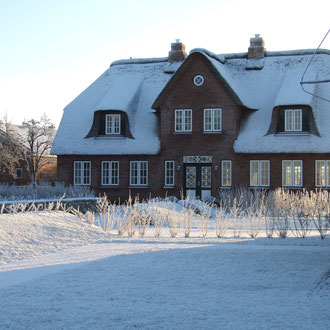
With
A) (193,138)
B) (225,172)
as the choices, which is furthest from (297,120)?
(193,138)

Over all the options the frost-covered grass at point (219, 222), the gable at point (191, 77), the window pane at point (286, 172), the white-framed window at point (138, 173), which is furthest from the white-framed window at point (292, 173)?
the white-framed window at point (138, 173)

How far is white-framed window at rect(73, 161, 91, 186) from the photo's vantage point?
32.9 m

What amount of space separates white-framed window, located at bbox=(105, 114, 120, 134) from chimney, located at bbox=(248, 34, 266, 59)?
8.79 meters

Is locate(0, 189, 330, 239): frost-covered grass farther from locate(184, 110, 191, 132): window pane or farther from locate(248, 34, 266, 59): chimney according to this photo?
locate(248, 34, 266, 59): chimney

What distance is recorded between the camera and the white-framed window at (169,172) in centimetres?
3142

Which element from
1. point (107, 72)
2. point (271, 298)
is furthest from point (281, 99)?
point (271, 298)

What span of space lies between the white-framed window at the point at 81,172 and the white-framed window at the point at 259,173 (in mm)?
9231

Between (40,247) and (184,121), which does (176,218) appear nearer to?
(40,247)

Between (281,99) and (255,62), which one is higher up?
(255,62)

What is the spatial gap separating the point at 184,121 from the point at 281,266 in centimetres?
2051

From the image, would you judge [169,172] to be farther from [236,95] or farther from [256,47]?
[256,47]

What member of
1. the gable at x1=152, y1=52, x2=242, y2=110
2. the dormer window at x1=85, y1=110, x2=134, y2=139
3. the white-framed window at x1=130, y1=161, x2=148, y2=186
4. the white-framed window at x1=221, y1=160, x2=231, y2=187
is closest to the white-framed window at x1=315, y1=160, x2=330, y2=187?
the white-framed window at x1=221, y1=160, x2=231, y2=187

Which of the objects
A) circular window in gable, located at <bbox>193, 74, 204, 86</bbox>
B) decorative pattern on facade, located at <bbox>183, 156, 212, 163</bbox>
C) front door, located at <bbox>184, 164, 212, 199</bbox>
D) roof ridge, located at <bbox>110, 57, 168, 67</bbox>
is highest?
roof ridge, located at <bbox>110, 57, 168, 67</bbox>

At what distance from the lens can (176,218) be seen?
790 inches
